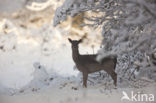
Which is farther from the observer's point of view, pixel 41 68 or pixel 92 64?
pixel 41 68

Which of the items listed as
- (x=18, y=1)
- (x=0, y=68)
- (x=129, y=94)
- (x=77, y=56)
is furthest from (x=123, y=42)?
(x=18, y=1)

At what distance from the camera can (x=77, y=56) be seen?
6199mm

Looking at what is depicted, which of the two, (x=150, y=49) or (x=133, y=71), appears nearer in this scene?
(x=150, y=49)

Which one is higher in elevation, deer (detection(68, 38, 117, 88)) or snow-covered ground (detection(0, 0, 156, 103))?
deer (detection(68, 38, 117, 88))

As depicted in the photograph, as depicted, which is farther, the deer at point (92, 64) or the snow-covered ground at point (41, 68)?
the deer at point (92, 64)

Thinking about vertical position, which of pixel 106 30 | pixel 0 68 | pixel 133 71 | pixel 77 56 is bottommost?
pixel 0 68

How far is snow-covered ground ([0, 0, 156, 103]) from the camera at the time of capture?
538 centimetres

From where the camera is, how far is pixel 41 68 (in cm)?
814

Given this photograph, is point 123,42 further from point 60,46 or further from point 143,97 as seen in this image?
point 60,46

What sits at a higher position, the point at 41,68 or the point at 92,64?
the point at 92,64

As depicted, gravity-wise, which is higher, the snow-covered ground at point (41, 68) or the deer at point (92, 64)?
the deer at point (92, 64)

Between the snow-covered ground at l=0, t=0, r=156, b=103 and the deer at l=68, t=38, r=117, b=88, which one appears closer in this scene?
the snow-covered ground at l=0, t=0, r=156, b=103

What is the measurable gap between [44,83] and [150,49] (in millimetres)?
3631

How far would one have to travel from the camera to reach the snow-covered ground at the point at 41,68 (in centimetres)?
538
